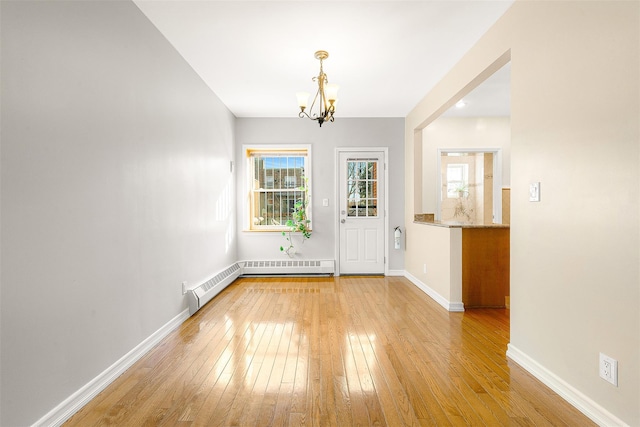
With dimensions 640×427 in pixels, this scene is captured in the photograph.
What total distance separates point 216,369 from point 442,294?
8.54ft

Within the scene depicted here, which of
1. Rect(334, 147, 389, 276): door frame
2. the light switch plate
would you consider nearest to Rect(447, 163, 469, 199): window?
Rect(334, 147, 389, 276): door frame

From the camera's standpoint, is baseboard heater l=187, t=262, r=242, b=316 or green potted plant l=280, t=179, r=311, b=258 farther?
green potted plant l=280, t=179, r=311, b=258

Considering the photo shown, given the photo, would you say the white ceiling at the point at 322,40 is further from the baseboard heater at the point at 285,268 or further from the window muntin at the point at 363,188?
the baseboard heater at the point at 285,268

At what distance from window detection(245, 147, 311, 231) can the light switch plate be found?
365 centimetres

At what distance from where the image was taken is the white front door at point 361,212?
540cm

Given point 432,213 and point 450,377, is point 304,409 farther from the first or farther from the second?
point 432,213

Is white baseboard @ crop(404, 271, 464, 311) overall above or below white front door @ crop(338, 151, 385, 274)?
below

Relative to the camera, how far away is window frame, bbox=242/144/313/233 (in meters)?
5.39

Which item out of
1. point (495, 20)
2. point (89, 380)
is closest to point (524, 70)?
point (495, 20)

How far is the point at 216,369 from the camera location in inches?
88.8

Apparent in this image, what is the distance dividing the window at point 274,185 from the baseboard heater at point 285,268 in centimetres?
58

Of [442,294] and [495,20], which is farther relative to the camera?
[442,294]

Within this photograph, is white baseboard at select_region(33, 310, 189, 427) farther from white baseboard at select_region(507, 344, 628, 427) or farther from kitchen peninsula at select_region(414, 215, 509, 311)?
kitchen peninsula at select_region(414, 215, 509, 311)

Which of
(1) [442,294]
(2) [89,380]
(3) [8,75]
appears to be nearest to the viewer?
(3) [8,75]
